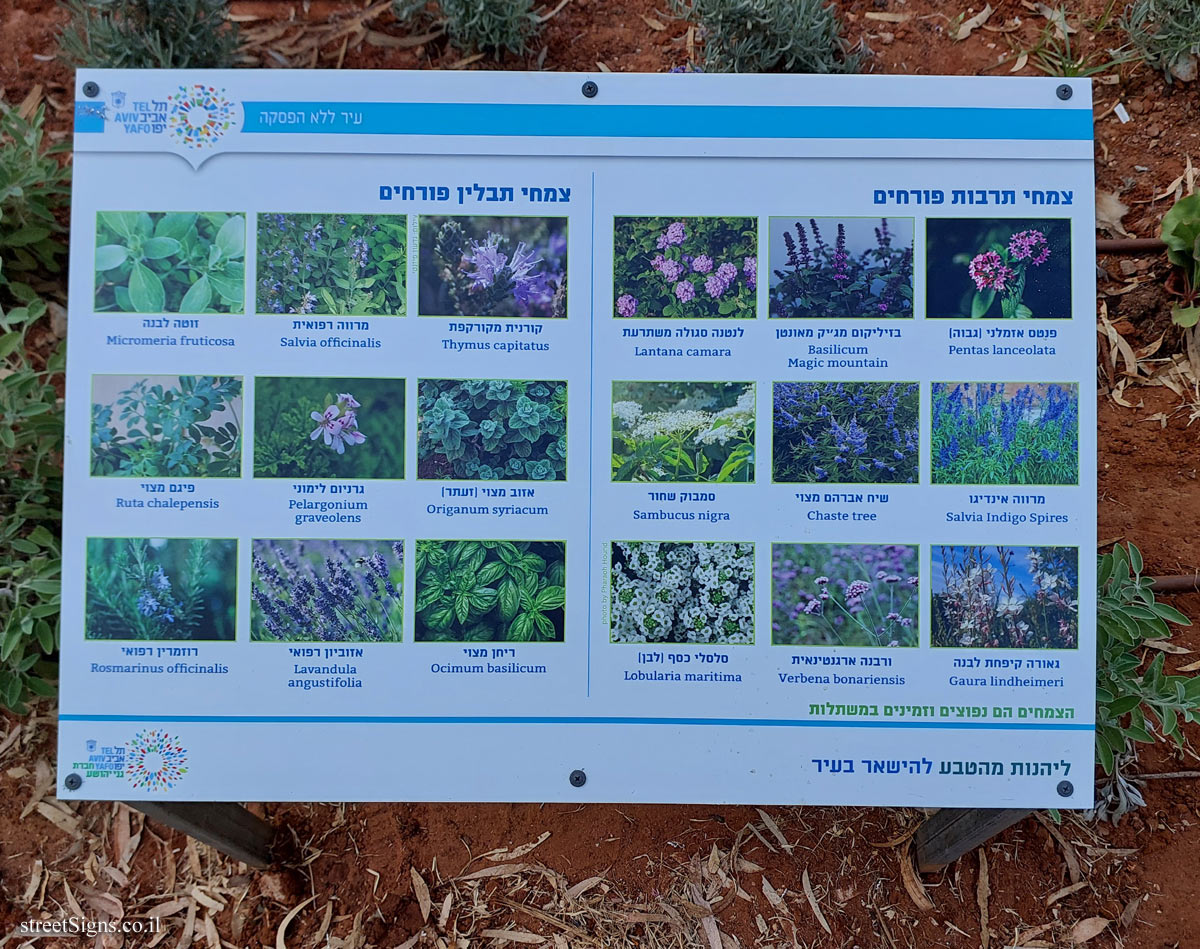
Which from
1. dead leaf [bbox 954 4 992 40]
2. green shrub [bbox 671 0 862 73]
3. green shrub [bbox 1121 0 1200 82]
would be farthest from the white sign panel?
green shrub [bbox 1121 0 1200 82]

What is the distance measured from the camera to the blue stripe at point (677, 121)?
1936 millimetres

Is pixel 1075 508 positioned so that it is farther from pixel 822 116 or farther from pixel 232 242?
pixel 232 242

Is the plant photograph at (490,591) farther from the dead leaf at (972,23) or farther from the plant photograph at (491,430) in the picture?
the dead leaf at (972,23)

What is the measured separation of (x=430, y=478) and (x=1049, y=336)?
1641mm

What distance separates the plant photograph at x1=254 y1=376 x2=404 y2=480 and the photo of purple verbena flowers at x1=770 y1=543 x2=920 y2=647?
1041mm

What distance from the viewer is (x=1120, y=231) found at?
274 centimetres

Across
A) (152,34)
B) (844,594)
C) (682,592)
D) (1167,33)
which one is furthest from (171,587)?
(1167,33)

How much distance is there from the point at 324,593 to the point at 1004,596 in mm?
1761

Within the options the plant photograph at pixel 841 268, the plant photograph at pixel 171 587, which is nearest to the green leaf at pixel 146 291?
the plant photograph at pixel 171 587

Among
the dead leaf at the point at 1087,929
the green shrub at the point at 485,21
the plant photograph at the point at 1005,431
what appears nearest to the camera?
the plant photograph at the point at 1005,431

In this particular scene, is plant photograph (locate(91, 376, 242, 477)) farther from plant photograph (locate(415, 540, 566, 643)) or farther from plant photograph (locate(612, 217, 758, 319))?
plant photograph (locate(612, 217, 758, 319))

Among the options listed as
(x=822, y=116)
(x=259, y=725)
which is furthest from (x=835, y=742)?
(x=822, y=116)

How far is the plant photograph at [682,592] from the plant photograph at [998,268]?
0.83 metres

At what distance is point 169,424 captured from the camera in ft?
6.32
